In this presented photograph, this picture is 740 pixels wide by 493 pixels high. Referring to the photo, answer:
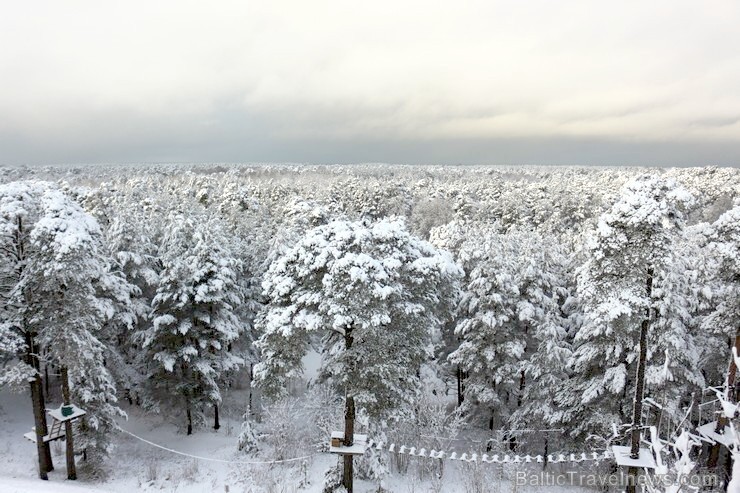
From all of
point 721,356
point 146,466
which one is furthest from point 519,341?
point 146,466

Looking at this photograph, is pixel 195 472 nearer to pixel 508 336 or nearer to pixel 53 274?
pixel 53 274

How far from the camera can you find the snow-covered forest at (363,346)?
1435cm

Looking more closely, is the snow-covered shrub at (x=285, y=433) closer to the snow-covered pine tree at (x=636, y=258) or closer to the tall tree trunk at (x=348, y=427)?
the tall tree trunk at (x=348, y=427)

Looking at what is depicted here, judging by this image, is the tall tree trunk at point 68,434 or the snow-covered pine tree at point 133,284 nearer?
the tall tree trunk at point 68,434

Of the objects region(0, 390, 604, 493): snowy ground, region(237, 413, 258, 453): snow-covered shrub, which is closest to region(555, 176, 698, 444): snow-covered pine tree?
region(0, 390, 604, 493): snowy ground

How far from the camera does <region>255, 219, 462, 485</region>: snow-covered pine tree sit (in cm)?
1384

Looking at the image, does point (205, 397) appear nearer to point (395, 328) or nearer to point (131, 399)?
point (131, 399)

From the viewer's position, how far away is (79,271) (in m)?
16.1

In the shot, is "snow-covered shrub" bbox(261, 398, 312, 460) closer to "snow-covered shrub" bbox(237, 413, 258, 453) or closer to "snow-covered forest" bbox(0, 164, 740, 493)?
"snow-covered forest" bbox(0, 164, 740, 493)

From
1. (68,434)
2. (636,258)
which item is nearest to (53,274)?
(68,434)

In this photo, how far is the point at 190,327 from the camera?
22.3m

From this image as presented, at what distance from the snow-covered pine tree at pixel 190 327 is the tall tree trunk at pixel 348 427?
873 centimetres

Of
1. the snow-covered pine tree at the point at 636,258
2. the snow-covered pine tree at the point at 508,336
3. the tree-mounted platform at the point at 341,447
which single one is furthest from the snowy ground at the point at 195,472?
the snow-covered pine tree at the point at 636,258

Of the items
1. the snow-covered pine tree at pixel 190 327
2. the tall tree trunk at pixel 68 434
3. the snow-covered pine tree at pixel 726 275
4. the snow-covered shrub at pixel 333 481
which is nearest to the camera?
the snow-covered pine tree at pixel 726 275
